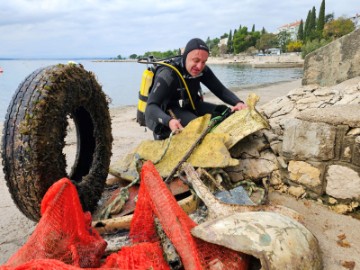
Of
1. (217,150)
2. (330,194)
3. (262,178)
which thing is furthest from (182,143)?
(330,194)

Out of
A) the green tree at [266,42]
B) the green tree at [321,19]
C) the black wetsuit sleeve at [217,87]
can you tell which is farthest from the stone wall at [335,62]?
the green tree at [266,42]

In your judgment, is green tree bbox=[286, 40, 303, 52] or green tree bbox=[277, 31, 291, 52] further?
green tree bbox=[277, 31, 291, 52]

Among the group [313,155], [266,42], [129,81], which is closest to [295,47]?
[266,42]

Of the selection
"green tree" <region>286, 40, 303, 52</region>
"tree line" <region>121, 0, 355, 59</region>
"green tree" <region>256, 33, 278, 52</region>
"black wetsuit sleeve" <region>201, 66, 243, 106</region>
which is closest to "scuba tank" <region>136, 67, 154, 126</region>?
"black wetsuit sleeve" <region>201, 66, 243, 106</region>

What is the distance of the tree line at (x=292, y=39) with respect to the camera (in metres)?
59.6

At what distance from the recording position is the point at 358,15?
90.4 m

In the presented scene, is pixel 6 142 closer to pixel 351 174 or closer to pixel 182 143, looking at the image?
pixel 182 143

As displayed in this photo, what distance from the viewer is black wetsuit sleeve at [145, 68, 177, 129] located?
164 inches

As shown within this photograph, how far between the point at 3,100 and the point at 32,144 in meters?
21.3

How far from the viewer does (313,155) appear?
3398 mm

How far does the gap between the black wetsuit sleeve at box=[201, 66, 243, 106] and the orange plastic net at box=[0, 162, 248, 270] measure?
2923mm

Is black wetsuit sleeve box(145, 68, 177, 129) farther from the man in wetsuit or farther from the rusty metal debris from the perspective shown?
the rusty metal debris

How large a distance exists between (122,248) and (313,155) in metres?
2.18

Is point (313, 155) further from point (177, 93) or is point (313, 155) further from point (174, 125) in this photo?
point (177, 93)
